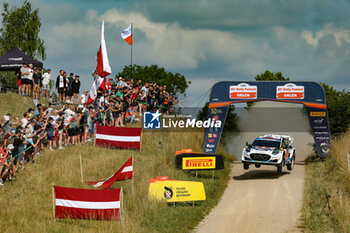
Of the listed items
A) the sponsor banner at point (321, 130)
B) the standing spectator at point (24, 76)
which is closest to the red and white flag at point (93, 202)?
Answer: the standing spectator at point (24, 76)

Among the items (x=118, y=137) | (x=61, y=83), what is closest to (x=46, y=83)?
(x=61, y=83)

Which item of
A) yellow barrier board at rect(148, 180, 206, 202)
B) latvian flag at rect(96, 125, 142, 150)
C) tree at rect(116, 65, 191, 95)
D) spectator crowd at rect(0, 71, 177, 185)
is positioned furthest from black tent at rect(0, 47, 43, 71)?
tree at rect(116, 65, 191, 95)

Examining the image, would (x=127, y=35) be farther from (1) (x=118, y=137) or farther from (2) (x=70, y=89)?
(1) (x=118, y=137)

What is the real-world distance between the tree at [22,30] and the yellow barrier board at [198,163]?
33.8m

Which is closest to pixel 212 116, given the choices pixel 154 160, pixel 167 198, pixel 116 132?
pixel 154 160

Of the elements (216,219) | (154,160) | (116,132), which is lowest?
(216,219)

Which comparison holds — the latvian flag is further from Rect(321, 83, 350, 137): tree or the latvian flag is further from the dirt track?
Rect(321, 83, 350, 137): tree

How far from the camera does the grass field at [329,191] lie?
60.5ft

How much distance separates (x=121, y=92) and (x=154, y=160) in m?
4.72

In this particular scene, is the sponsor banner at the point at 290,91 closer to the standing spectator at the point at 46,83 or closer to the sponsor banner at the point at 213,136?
the sponsor banner at the point at 213,136

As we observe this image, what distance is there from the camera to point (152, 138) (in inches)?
1236

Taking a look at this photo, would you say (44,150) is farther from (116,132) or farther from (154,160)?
(154,160)

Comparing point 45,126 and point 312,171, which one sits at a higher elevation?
point 45,126

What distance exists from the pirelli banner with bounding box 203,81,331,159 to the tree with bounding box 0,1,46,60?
29.1m
